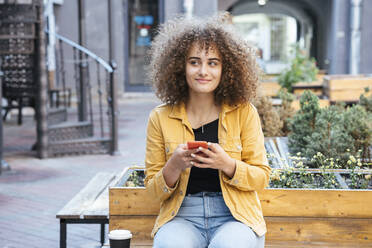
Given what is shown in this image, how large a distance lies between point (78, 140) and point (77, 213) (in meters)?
4.93

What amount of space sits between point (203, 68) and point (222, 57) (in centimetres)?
11

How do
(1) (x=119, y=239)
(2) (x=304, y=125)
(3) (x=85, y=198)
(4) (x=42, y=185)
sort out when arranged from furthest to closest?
(4) (x=42, y=185), (2) (x=304, y=125), (3) (x=85, y=198), (1) (x=119, y=239)

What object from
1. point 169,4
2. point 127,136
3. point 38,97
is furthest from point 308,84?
point 169,4

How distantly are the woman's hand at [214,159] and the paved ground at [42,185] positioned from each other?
1158 mm

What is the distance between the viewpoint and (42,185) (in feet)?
21.5

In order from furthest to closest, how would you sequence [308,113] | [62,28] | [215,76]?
[62,28]
[308,113]
[215,76]

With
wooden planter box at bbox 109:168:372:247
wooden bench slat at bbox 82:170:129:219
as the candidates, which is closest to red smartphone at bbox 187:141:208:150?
wooden planter box at bbox 109:168:372:247

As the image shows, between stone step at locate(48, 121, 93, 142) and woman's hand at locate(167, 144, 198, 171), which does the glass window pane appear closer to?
stone step at locate(48, 121, 93, 142)

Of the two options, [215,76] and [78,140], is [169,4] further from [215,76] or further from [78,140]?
[215,76]

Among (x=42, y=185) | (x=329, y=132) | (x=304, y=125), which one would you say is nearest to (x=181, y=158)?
(x=329, y=132)

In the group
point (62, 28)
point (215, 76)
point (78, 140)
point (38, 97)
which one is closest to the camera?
point (215, 76)

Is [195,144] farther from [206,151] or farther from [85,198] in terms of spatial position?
[85,198]

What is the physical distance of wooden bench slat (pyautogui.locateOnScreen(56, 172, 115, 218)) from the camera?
356 centimetres

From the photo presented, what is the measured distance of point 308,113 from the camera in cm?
490
